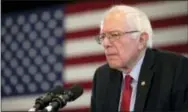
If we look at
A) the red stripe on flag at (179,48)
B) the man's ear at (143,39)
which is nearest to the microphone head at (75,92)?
the man's ear at (143,39)

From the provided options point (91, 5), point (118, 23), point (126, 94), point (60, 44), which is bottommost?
point (126, 94)

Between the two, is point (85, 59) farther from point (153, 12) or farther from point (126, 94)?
point (126, 94)

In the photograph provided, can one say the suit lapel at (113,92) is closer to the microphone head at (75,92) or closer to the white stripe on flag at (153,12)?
the microphone head at (75,92)

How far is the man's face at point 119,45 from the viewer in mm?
1569

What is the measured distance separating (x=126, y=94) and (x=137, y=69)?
10 centimetres

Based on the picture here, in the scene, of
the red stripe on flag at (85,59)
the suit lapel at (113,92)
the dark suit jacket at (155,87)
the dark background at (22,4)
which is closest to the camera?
the dark suit jacket at (155,87)

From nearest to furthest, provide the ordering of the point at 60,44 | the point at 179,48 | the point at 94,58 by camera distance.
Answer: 1. the point at 179,48
2. the point at 94,58
3. the point at 60,44

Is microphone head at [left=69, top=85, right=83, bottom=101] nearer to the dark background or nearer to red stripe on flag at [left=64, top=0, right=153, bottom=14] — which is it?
A: red stripe on flag at [left=64, top=0, right=153, bottom=14]

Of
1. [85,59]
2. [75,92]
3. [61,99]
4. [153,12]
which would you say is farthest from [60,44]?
[61,99]

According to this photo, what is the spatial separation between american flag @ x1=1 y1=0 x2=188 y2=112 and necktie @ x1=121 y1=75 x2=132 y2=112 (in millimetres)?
1352

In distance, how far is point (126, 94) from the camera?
5.33 feet

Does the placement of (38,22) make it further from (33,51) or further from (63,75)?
(63,75)

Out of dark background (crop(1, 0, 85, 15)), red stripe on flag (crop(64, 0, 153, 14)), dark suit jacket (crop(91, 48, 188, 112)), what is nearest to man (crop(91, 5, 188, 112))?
dark suit jacket (crop(91, 48, 188, 112))

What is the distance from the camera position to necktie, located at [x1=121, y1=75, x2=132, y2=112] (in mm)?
1611
